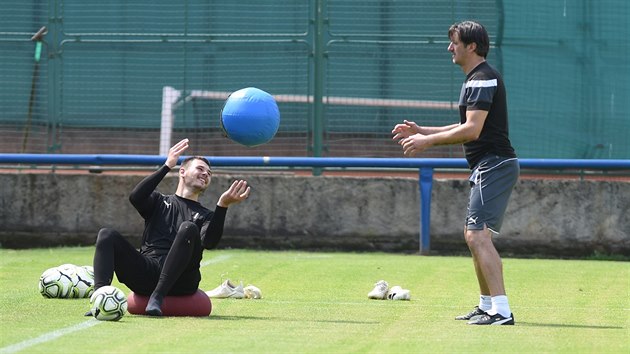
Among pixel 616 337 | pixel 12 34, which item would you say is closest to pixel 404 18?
pixel 12 34

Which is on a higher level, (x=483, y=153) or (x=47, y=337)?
(x=483, y=153)

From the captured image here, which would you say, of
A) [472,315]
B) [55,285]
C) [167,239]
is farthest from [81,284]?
[472,315]

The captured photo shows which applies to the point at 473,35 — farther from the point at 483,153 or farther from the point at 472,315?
the point at 472,315

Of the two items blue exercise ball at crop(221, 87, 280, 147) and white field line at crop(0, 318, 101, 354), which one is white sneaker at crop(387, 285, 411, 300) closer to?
blue exercise ball at crop(221, 87, 280, 147)

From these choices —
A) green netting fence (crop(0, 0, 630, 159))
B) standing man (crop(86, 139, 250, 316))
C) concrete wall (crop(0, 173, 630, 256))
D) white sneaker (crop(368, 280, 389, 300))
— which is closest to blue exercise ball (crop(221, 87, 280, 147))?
standing man (crop(86, 139, 250, 316))

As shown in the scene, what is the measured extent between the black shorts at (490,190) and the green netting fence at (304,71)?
6078 mm

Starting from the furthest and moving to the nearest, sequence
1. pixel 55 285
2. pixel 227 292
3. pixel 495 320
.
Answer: pixel 227 292
pixel 55 285
pixel 495 320

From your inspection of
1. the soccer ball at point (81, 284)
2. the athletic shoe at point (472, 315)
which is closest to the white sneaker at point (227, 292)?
the soccer ball at point (81, 284)

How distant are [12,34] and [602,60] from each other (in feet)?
24.8

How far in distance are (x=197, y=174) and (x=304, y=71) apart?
6.37m

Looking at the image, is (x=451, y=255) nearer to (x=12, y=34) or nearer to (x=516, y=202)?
(x=516, y=202)

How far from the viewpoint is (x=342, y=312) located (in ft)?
31.3

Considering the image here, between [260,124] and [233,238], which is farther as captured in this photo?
[233,238]

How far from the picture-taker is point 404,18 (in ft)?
51.2
